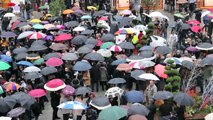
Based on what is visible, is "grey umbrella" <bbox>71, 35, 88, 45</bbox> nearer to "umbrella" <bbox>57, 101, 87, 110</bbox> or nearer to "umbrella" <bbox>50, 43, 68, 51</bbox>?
"umbrella" <bbox>50, 43, 68, 51</bbox>

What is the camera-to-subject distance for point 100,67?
694 inches

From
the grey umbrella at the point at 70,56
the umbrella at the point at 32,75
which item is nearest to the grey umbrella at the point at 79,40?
the grey umbrella at the point at 70,56

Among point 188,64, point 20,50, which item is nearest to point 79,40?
point 20,50

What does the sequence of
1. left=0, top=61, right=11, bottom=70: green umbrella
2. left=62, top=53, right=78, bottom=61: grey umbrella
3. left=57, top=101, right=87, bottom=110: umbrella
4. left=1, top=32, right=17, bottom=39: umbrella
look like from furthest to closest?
left=1, top=32, right=17, bottom=39: umbrella
left=62, top=53, right=78, bottom=61: grey umbrella
left=0, top=61, right=11, bottom=70: green umbrella
left=57, top=101, right=87, bottom=110: umbrella

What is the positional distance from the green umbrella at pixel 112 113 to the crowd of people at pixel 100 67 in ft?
0.09

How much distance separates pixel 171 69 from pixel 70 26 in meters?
9.30

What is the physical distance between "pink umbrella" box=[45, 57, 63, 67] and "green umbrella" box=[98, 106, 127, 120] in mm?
5241

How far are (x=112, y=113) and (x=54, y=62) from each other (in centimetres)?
561

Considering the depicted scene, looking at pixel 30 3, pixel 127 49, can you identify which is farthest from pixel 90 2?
pixel 127 49

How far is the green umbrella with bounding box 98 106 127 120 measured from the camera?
12141mm

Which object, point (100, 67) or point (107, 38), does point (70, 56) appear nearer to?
point (100, 67)

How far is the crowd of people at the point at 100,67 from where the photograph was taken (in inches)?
529

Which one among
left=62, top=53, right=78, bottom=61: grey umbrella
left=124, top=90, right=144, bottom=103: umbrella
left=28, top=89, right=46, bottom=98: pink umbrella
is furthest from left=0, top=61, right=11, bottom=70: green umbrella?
left=124, top=90, right=144, bottom=103: umbrella

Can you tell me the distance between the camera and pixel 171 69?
15258 millimetres
